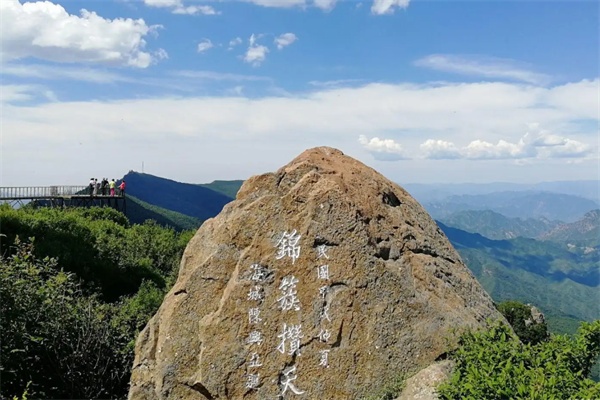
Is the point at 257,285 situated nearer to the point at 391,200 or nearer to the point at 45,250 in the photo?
the point at 391,200

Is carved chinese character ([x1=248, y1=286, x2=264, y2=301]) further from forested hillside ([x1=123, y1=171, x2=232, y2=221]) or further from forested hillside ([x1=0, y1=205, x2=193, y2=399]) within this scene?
forested hillside ([x1=123, y1=171, x2=232, y2=221])

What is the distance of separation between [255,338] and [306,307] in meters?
0.77

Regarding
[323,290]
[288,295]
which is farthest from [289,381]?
[323,290]

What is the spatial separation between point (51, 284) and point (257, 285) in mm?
4034

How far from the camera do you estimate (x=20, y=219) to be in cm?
1777

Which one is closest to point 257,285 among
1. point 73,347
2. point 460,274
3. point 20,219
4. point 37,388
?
point 460,274

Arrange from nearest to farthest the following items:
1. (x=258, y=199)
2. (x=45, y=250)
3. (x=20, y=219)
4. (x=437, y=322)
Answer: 1. (x=437, y=322)
2. (x=258, y=199)
3. (x=45, y=250)
4. (x=20, y=219)

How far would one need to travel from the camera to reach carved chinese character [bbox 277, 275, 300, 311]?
7160mm

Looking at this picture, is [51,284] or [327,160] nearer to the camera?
[327,160]

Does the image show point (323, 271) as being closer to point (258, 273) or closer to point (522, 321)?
point (258, 273)

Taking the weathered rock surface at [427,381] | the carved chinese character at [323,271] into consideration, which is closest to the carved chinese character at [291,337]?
the carved chinese character at [323,271]

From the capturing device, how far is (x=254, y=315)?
7.18 m

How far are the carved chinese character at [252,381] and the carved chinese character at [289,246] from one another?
1.54 metres

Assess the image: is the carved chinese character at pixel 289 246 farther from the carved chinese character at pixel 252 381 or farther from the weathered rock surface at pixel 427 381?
the weathered rock surface at pixel 427 381
